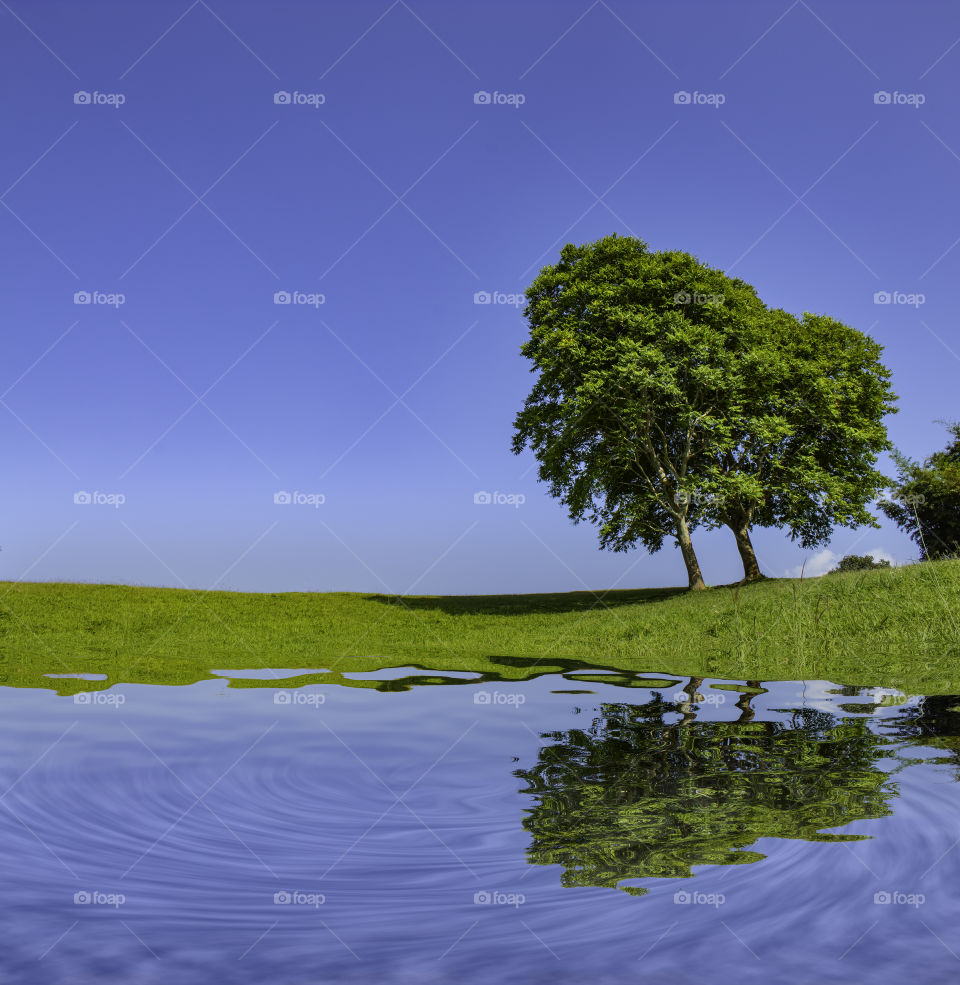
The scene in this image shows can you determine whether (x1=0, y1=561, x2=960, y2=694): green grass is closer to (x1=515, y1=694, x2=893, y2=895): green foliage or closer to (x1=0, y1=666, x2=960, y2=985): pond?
(x1=515, y1=694, x2=893, y2=895): green foliage

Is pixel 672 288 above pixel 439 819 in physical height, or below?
above

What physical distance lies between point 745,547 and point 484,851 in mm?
35095

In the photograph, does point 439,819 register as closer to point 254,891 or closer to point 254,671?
point 254,891

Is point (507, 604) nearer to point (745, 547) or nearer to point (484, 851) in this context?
point (745, 547)

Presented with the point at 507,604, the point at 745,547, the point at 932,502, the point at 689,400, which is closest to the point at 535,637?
the point at 507,604

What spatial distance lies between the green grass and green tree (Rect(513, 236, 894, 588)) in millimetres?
6778

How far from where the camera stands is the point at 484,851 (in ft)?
16.1

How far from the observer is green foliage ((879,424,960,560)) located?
42.5m

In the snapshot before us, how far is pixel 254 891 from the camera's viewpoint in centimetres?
433

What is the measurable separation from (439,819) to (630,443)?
96.0 ft

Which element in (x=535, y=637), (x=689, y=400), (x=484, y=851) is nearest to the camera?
(x=484, y=851)

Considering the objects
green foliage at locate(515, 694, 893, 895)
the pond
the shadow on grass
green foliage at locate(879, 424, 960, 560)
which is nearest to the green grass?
the shadow on grass

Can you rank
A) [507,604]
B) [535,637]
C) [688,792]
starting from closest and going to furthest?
[688,792] < [535,637] < [507,604]

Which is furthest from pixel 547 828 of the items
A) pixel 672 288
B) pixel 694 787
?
pixel 672 288
